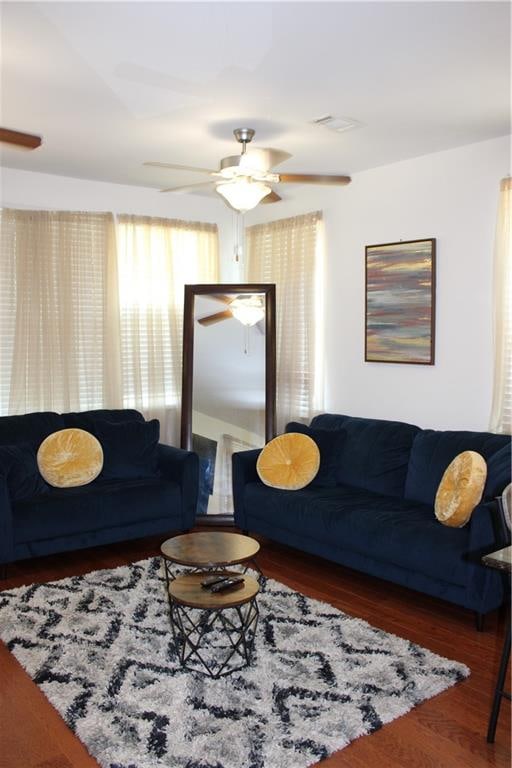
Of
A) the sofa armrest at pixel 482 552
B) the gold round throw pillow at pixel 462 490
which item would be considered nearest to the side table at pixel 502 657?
the sofa armrest at pixel 482 552

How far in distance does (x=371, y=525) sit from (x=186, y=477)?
Result: 1497mm

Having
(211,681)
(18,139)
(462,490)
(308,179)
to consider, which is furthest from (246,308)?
(211,681)

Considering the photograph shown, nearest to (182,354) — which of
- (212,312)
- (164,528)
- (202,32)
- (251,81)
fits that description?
(212,312)

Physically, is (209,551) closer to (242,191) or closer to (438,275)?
(242,191)

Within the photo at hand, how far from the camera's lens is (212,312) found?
559 centimetres

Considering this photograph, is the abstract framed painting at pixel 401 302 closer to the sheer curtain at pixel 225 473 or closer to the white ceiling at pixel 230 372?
the white ceiling at pixel 230 372

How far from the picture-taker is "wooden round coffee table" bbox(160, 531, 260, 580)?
305 centimetres

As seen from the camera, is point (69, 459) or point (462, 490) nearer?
point (462, 490)

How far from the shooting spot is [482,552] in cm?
334

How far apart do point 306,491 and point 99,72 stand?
9.08ft

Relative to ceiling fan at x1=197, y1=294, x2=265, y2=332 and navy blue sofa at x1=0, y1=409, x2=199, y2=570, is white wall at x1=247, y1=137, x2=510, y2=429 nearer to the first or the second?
ceiling fan at x1=197, y1=294, x2=265, y2=332

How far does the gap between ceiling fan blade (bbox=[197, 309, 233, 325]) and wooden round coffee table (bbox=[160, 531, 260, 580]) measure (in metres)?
2.44

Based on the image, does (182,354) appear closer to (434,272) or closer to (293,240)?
(293,240)

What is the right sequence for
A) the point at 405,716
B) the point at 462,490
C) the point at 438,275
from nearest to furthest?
the point at 405,716
the point at 462,490
the point at 438,275
